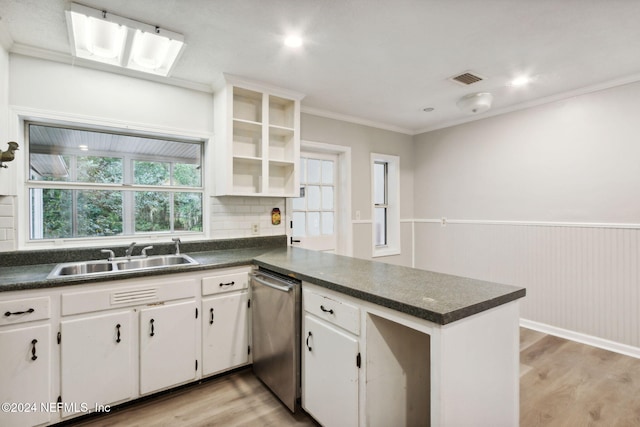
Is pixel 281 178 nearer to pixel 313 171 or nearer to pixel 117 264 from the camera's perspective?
pixel 313 171

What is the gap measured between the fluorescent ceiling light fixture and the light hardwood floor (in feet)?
7.67

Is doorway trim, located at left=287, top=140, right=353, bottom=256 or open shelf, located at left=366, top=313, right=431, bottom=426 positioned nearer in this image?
open shelf, located at left=366, top=313, right=431, bottom=426

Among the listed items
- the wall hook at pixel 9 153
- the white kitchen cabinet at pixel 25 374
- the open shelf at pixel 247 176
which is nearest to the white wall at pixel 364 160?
Result: the open shelf at pixel 247 176

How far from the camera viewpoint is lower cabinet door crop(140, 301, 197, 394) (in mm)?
2004

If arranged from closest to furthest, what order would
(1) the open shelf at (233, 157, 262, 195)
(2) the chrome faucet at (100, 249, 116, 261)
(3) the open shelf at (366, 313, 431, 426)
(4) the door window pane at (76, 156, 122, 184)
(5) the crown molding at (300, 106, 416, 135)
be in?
(3) the open shelf at (366, 313, 431, 426) < (2) the chrome faucet at (100, 249, 116, 261) < (4) the door window pane at (76, 156, 122, 184) < (1) the open shelf at (233, 157, 262, 195) < (5) the crown molding at (300, 106, 416, 135)

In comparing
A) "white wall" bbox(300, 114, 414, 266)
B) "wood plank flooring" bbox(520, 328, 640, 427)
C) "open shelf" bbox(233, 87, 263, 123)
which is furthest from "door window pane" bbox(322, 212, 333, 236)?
"wood plank flooring" bbox(520, 328, 640, 427)

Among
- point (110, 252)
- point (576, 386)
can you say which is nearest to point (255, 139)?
point (110, 252)

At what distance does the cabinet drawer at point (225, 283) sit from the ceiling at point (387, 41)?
163cm

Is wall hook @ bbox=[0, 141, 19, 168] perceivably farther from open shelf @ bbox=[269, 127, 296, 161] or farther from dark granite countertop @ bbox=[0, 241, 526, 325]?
open shelf @ bbox=[269, 127, 296, 161]

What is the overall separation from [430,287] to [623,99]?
9.06 feet

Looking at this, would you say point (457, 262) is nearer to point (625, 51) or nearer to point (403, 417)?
point (625, 51)

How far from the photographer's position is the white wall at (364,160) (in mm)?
3586

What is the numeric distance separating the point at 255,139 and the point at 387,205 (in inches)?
85.5

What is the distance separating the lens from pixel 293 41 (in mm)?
2096
